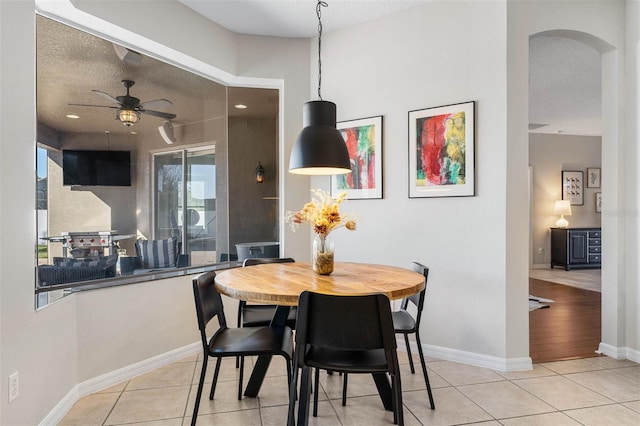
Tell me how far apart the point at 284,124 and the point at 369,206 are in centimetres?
119

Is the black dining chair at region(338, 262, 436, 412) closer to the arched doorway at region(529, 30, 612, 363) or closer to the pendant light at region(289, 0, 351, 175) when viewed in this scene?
the pendant light at region(289, 0, 351, 175)

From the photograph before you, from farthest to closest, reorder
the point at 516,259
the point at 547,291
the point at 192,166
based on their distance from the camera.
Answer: the point at 547,291, the point at 192,166, the point at 516,259

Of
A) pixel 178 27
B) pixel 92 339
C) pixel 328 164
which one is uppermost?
pixel 178 27

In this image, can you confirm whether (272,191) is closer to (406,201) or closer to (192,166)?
(192,166)

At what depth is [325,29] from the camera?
148 inches

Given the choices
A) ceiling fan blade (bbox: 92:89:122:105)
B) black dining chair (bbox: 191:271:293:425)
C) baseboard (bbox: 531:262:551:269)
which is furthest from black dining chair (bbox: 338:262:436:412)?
baseboard (bbox: 531:262:551:269)

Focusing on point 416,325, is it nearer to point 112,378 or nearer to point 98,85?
point 112,378

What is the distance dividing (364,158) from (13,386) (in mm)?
2896

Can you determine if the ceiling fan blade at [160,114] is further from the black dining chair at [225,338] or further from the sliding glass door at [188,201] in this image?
the black dining chair at [225,338]

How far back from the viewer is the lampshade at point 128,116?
3049 mm

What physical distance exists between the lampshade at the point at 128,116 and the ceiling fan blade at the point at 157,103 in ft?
0.32

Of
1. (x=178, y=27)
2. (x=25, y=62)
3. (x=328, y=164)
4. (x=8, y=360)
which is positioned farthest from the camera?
(x=178, y=27)

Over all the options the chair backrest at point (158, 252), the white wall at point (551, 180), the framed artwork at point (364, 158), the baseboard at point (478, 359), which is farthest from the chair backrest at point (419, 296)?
the white wall at point (551, 180)

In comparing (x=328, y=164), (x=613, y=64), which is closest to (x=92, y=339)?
(x=328, y=164)
